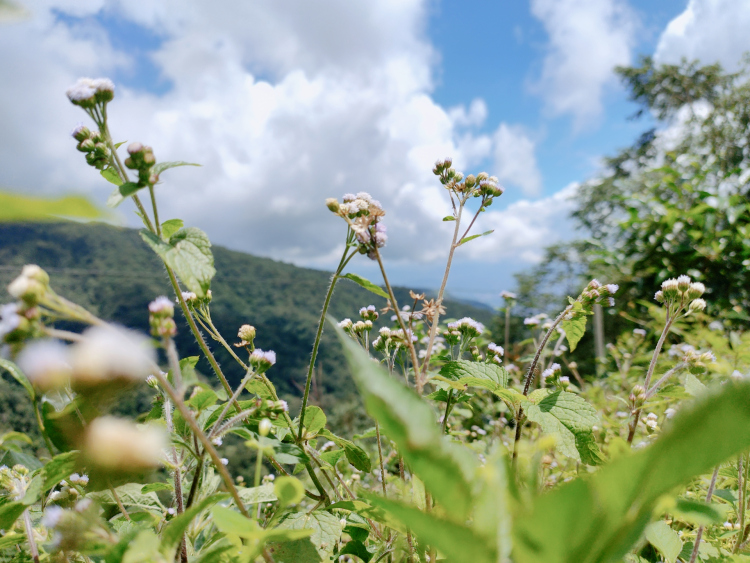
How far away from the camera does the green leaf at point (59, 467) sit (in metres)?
0.57

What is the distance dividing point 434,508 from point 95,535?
21.3 inches

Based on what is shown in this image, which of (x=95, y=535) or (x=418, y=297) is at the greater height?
(x=418, y=297)

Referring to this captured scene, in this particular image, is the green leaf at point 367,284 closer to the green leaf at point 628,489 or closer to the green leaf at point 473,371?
the green leaf at point 473,371

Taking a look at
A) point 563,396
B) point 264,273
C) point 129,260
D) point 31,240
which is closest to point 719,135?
point 563,396

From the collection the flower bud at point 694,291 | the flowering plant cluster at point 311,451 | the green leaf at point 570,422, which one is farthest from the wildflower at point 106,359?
the flower bud at point 694,291

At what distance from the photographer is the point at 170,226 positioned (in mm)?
840

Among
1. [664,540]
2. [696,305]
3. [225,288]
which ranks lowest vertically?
[664,540]

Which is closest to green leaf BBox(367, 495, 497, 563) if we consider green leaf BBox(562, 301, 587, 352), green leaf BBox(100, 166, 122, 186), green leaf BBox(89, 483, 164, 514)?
green leaf BBox(89, 483, 164, 514)

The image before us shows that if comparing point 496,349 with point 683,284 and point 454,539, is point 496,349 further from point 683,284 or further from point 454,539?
point 454,539

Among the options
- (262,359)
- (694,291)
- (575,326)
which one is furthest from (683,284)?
(262,359)

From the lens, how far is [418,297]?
3.71 ft

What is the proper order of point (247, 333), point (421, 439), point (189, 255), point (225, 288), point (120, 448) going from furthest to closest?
point (225, 288), point (247, 333), point (189, 255), point (120, 448), point (421, 439)

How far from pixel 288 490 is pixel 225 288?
4033 centimetres

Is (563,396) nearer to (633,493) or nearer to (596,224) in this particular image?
(633,493)
